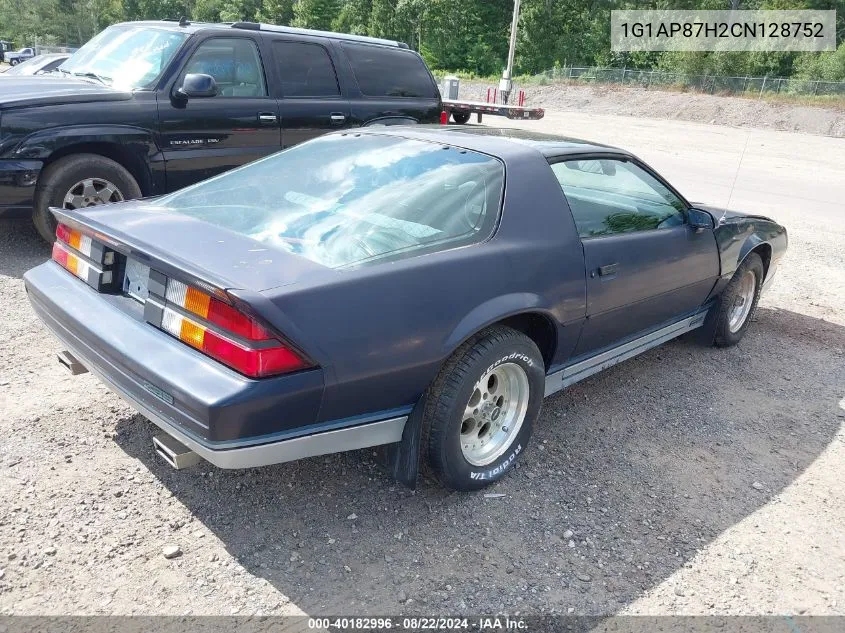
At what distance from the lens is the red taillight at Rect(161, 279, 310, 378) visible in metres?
2.26

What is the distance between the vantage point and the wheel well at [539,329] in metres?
3.14

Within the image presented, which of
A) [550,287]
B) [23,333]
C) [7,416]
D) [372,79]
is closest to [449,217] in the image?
[550,287]

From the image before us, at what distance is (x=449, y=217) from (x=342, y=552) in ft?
Result: 4.63

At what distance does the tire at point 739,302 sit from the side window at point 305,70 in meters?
4.25

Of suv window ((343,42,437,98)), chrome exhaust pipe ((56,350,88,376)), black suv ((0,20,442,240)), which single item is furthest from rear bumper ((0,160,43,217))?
suv window ((343,42,437,98))

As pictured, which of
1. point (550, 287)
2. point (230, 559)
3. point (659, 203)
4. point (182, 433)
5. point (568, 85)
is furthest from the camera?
point (568, 85)

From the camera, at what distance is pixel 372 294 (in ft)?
8.13

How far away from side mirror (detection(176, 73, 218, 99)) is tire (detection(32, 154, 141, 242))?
0.81 meters

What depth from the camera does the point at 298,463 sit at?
313 centimetres

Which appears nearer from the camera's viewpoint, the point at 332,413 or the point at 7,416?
the point at 332,413

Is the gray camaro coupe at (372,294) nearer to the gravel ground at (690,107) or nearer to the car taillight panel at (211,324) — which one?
the car taillight panel at (211,324)

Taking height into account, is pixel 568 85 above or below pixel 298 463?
above

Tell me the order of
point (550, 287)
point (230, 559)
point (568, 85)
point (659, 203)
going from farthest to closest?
point (568, 85), point (659, 203), point (550, 287), point (230, 559)

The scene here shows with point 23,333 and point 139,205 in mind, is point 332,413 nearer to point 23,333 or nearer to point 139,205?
point 139,205
